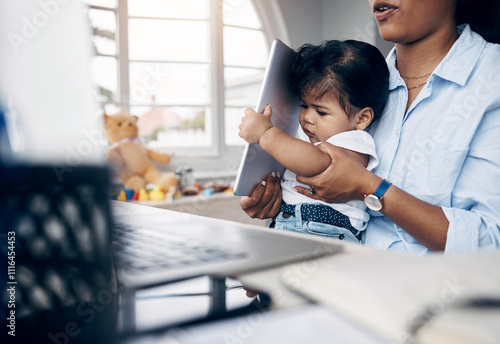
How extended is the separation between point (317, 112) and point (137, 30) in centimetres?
181

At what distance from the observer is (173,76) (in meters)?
2.56

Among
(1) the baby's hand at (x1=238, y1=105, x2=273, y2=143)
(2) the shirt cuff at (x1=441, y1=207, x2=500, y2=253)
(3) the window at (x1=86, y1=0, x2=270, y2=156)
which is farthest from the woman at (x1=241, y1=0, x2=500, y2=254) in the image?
(3) the window at (x1=86, y1=0, x2=270, y2=156)

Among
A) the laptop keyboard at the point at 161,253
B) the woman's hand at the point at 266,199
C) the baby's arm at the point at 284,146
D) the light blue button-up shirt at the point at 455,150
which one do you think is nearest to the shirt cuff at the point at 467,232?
the light blue button-up shirt at the point at 455,150

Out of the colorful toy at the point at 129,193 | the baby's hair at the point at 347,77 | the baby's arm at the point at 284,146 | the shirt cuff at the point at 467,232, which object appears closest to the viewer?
the shirt cuff at the point at 467,232

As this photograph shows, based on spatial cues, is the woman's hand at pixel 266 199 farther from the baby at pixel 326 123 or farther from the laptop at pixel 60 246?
the laptop at pixel 60 246

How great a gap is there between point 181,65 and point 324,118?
69.9 inches

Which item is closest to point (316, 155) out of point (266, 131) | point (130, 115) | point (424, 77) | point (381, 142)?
point (266, 131)

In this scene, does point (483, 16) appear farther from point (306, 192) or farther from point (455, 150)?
point (306, 192)

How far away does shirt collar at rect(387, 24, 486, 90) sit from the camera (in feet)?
2.75

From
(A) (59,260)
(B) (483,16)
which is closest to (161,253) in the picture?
(A) (59,260)

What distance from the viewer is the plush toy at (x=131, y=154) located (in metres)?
2.13

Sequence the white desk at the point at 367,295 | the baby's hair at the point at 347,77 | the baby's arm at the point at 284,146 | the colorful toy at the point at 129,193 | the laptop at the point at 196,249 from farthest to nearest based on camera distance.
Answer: the colorful toy at the point at 129,193, the baby's hair at the point at 347,77, the baby's arm at the point at 284,146, the laptop at the point at 196,249, the white desk at the point at 367,295

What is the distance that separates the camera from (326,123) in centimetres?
98

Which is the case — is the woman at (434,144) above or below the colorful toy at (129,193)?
above
